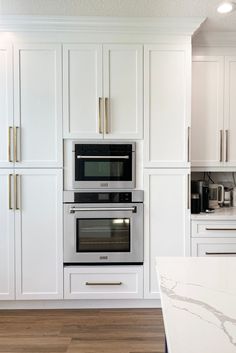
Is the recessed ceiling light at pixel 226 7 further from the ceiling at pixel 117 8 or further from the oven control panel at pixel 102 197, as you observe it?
the oven control panel at pixel 102 197

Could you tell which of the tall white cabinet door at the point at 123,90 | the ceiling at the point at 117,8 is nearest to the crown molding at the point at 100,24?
the ceiling at the point at 117,8

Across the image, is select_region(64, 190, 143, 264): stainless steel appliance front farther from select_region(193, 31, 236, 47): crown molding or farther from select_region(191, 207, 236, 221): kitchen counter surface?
select_region(193, 31, 236, 47): crown molding

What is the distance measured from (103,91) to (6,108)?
2.84 ft

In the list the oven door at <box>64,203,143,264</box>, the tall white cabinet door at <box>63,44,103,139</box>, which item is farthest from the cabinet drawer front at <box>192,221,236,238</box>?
the tall white cabinet door at <box>63,44,103,139</box>

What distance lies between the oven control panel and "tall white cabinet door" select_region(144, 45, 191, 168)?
346 millimetres

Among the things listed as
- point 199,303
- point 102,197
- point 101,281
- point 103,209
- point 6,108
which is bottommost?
point 101,281

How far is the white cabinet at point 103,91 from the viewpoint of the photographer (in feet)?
8.87

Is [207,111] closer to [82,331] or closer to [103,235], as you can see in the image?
[103,235]

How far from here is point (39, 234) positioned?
2732 millimetres

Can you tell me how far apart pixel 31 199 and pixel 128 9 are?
1797 mm

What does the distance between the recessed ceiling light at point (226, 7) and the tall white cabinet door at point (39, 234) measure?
1.90 meters

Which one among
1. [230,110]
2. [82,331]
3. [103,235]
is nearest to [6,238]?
[103,235]

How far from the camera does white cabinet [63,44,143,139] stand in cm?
270

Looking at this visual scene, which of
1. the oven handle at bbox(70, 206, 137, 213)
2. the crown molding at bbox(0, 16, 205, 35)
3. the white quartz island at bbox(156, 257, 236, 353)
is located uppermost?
the crown molding at bbox(0, 16, 205, 35)
